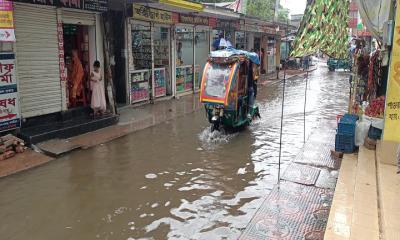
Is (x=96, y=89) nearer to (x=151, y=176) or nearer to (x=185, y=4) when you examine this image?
(x=151, y=176)

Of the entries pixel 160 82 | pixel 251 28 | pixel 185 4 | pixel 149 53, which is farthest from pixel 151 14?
pixel 251 28

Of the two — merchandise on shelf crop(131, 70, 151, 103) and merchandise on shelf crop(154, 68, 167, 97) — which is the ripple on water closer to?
merchandise on shelf crop(131, 70, 151, 103)

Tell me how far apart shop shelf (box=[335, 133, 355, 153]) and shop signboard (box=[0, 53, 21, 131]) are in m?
6.91

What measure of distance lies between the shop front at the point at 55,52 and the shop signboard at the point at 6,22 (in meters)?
0.68

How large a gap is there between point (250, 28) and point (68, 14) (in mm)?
14900

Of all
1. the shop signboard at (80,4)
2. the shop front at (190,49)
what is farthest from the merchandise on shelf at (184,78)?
the shop signboard at (80,4)

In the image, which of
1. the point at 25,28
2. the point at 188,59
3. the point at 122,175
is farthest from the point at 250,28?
the point at 122,175

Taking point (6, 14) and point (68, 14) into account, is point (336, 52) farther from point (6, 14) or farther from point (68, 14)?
point (68, 14)

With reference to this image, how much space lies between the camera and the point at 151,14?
535 inches

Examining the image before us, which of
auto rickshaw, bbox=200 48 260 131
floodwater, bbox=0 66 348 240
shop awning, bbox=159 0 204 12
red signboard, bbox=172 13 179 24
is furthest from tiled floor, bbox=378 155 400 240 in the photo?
red signboard, bbox=172 13 179 24

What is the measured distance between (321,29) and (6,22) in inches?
235

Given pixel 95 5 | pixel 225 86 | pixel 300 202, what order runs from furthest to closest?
pixel 95 5, pixel 225 86, pixel 300 202

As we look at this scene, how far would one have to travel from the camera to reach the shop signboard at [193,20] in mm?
15625

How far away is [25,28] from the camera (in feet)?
28.6
